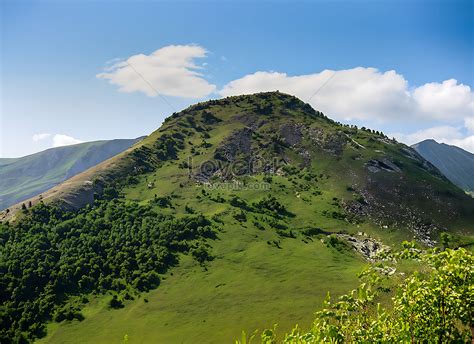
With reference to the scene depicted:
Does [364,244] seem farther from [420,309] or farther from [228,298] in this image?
[420,309]

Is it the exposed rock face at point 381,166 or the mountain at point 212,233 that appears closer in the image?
the mountain at point 212,233

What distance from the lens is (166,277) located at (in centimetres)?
8556

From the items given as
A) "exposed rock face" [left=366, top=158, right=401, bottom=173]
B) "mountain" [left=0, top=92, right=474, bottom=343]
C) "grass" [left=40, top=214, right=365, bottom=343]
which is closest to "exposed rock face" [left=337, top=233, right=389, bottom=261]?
"mountain" [left=0, top=92, right=474, bottom=343]

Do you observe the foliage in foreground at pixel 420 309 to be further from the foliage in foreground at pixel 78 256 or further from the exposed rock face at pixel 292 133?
the exposed rock face at pixel 292 133

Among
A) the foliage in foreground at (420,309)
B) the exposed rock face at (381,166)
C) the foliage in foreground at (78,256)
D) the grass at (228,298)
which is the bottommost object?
the grass at (228,298)

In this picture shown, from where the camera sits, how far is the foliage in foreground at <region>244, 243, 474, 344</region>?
34.5 feet

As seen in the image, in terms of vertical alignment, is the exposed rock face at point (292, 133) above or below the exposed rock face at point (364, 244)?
above

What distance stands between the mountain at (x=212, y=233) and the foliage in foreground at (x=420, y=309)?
5292 cm

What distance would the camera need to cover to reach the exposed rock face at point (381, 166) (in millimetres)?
152250

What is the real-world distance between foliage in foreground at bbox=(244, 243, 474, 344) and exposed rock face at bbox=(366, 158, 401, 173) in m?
148

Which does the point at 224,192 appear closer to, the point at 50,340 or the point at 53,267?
the point at 53,267

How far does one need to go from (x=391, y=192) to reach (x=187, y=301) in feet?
307

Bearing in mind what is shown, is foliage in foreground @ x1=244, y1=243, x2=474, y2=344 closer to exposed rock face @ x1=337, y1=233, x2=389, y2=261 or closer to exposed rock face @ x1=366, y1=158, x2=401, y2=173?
exposed rock face @ x1=337, y1=233, x2=389, y2=261

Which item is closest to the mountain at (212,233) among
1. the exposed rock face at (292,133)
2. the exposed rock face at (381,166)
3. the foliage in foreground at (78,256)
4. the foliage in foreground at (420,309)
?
the foliage in foreground at (78,256)
